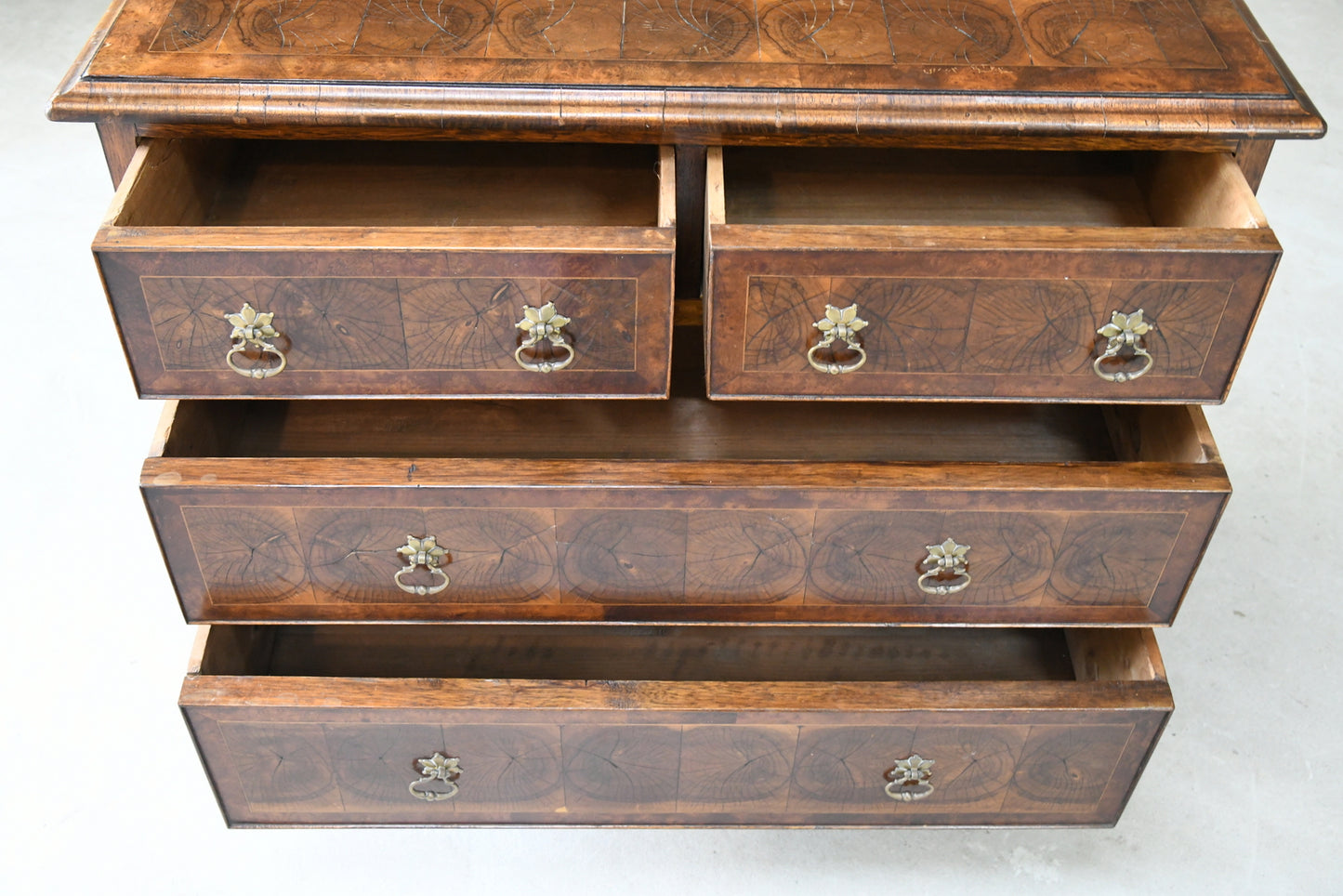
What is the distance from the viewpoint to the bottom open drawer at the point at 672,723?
1.38m

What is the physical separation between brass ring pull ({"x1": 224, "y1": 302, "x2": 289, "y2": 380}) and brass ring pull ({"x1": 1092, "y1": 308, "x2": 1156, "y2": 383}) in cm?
71

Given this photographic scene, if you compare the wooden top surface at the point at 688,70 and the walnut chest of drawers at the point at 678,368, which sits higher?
the wooden top surface at the point at 688,70

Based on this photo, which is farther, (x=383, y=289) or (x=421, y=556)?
(x=421, y=556)

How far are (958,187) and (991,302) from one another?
256 millimetres

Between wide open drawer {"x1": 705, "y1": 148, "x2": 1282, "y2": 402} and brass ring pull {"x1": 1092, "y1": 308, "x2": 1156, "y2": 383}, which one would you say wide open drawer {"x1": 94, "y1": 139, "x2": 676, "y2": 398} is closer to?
wide open drawer {"x1": 705, "y1": 148, "x2": 1282, "y2": 402}

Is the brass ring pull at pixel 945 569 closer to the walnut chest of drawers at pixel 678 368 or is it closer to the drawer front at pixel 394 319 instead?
the walnut chest of drawers at pixel 678 368

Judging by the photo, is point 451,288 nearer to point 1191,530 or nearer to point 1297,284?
point 1191,530

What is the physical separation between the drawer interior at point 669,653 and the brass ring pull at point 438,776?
0.12m

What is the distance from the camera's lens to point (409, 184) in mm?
1368

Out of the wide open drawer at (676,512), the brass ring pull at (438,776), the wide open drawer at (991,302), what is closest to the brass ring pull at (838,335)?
the wide open drawer at (991,302)

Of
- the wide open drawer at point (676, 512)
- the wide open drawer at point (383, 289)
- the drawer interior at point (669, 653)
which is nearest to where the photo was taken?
the wide open drawer at point (383, 289)

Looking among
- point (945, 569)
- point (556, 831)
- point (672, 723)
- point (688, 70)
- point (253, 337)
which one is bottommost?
point (556, 831)

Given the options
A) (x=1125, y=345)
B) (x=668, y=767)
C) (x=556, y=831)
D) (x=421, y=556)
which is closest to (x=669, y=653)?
(x=668, y=767)

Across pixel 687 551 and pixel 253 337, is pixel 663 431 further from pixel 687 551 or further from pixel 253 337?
pixel 253 337
